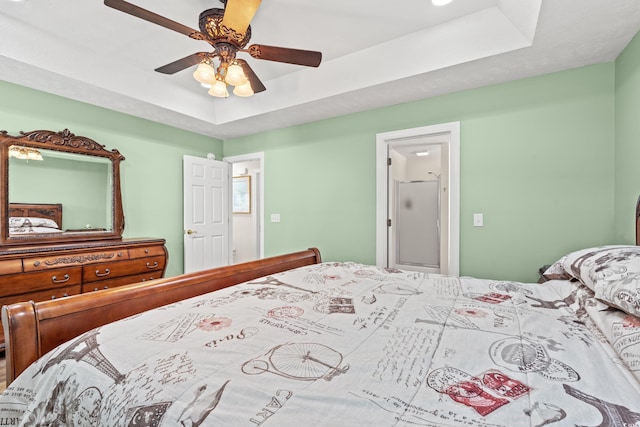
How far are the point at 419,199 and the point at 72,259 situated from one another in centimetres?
539

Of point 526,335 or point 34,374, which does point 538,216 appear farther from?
point 34,374

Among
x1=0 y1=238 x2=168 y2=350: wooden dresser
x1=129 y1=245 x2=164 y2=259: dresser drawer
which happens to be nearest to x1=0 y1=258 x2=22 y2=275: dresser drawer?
x1=0 y1=238 x2=168 y2=350: wooden dresser

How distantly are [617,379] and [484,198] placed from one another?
204cm

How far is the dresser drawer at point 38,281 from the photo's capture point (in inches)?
89.8

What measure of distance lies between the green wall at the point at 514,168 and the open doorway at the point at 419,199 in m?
0.08

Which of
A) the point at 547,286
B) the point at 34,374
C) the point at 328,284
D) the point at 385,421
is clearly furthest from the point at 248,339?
the point at 547,286

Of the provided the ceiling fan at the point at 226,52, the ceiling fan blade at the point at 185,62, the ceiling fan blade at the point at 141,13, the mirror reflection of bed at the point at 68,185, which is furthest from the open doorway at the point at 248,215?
the ceiling fan blade at the point at 141,13

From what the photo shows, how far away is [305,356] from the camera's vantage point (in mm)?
948

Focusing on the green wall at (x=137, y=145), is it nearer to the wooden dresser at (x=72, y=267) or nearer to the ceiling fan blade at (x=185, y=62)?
the wooden dresser at (x=72, y=267)

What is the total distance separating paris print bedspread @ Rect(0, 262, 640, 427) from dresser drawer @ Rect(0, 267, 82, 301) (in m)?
1.84

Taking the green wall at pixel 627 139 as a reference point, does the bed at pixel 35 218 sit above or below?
below

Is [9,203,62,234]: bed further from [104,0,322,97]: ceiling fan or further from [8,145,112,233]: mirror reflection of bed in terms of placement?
[104,0,322,97]: ceiling fan

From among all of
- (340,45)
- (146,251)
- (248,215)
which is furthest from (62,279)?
(248,215)

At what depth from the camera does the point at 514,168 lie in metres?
2.51
